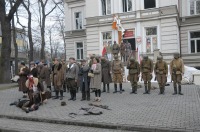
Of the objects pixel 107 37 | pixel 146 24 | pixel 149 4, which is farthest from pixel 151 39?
pixel 107 37

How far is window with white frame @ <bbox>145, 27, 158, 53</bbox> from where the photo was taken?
85.5 ft

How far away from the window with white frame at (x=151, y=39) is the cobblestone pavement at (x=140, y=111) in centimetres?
1273

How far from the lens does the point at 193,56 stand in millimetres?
27672

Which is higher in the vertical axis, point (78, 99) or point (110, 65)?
point (110, 65)

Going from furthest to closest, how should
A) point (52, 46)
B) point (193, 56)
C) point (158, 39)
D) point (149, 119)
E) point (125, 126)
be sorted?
1. point (52, 46)
2. point (193, 56)
3. point (158, 39)
4. point (149, 119)
5. point (125, 126)

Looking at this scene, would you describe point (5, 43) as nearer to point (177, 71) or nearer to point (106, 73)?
point (106, 73)

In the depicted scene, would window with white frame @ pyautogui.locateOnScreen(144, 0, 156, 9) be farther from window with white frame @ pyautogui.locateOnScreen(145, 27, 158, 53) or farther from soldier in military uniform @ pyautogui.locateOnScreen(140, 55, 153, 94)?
soldier in military uniform @ pyautogui.locateOnScreen(140, 55, 153, 94)

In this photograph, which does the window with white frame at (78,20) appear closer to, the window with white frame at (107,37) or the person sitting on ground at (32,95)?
the window with white frame at (107,37)

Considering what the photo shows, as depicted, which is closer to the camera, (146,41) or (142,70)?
(142,70)

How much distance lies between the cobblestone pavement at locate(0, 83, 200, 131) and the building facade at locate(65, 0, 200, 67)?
12557mm

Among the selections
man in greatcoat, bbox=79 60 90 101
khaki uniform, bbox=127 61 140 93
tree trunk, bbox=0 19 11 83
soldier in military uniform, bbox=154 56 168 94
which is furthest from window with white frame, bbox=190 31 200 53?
man in greatcoat, bbox=79 60 90 101

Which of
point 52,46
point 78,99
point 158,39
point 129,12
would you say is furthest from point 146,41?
point 52,46

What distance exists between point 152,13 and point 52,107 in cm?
1680

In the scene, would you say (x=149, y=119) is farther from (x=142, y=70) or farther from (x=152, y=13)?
(x=152, y=13)
